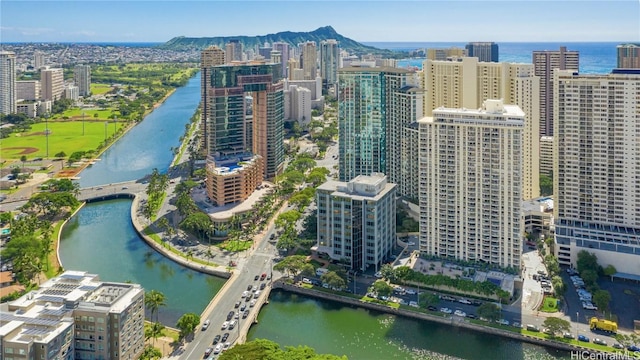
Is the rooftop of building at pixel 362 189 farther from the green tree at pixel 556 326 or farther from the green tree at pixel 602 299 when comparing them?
the green tree at pixel 602 299

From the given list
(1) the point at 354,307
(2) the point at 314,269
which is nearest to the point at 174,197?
(2) the point at 314,269

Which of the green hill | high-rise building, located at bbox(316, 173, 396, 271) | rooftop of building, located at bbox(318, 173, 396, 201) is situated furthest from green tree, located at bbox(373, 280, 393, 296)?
the green hill

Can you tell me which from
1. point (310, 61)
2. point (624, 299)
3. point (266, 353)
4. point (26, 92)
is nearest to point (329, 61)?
point (310, 61)

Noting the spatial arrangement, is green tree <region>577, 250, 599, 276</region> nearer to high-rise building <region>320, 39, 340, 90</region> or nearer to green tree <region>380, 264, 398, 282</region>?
green tree <region>380, 264, 398, 282</region>

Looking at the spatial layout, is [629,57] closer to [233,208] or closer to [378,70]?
[378,70]

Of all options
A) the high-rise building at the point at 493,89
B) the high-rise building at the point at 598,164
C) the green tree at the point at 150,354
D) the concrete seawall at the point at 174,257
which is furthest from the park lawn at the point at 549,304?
the green tree at the point at 150,354
